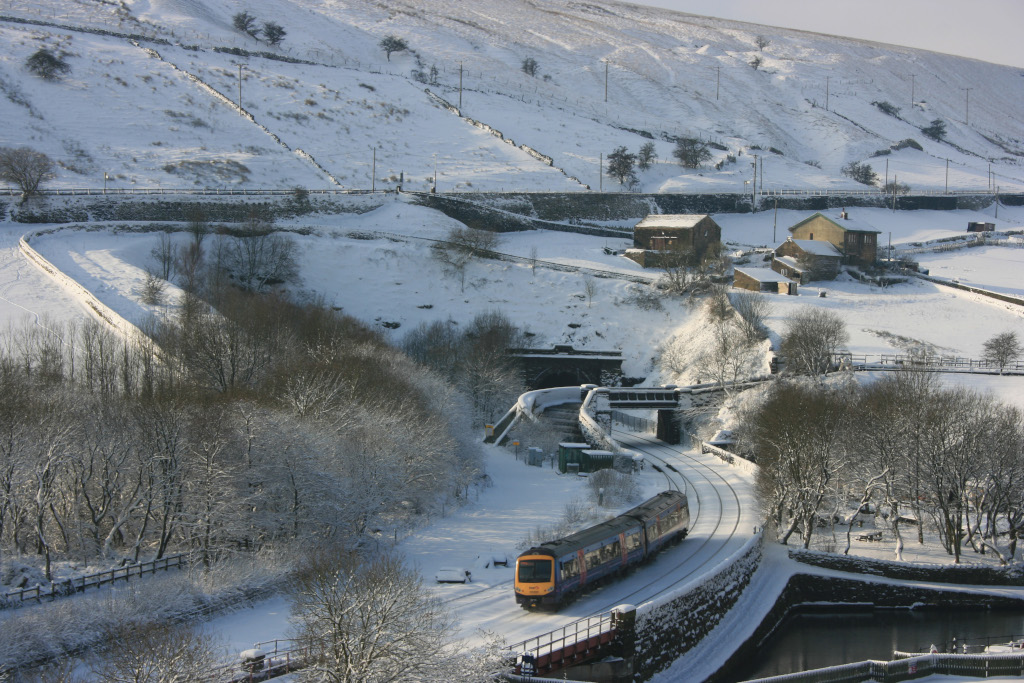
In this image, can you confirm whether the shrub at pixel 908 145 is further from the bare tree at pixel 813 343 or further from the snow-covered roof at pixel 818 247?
the bare tree at pixel 813 343

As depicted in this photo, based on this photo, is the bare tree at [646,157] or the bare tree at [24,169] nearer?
the bare tree at [24,169]

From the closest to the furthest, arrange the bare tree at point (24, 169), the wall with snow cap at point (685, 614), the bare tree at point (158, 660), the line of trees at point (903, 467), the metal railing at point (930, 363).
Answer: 1. the bare tree at point (158, 660)
2. the wall with snow cap at point (685, 614)
3. the line of trees at point (903, 467)
4. the metal railing at point (930, 363)
5. the bare tree at point (24, 169)

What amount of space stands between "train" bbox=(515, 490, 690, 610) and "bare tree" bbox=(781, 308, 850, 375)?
25.8 m

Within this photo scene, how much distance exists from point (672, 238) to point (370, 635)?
6742cm

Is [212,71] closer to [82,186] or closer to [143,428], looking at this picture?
[82,186]

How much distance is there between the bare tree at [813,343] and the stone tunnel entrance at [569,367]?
12.8 m

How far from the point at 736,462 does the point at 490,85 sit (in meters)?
105

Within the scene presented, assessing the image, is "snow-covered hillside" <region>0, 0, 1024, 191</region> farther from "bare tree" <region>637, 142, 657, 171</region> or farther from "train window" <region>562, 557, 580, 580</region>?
"train window" <region>562, 557, 580, 580</region>

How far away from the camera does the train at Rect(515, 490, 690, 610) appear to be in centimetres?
2459

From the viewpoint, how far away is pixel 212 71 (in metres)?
112

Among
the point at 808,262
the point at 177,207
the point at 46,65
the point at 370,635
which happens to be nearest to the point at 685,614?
the point at 370,635

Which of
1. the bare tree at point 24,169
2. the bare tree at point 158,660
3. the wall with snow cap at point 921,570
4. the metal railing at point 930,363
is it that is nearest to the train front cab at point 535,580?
the bare tree at point 158,660

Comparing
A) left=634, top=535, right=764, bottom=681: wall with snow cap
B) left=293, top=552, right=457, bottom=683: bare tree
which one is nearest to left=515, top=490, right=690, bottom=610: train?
left=634, top=535, right=764, bottom=681: wall with snow cap

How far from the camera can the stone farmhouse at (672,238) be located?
79.4 metres
